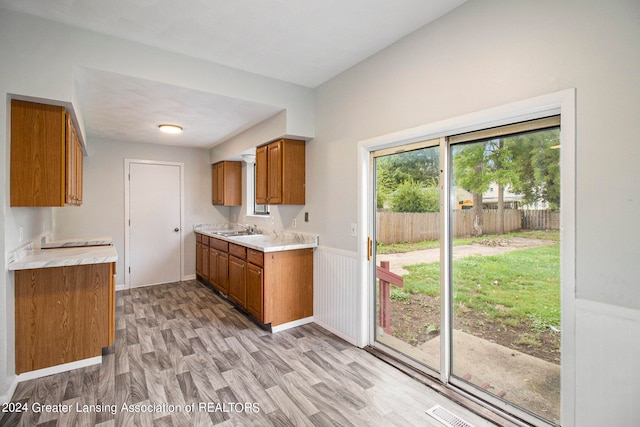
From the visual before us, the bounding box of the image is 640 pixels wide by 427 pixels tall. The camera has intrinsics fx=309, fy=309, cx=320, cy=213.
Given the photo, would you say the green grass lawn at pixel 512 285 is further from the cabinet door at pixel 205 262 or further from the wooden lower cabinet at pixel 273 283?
the cabinet door at pixel 205 262

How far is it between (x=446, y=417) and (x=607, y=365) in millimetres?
933

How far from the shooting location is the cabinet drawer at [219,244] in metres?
4.28

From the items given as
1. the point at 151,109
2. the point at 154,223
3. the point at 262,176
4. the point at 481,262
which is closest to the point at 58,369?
the point at 151,109

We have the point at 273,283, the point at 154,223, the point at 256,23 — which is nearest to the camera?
the point at 256,23

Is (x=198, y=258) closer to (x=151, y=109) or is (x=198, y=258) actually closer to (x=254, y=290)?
(x=254, y=290)

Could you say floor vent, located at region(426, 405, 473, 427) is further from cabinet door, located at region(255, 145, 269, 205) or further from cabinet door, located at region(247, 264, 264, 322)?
cabinet door, located at region(255, 145, 269, 205)

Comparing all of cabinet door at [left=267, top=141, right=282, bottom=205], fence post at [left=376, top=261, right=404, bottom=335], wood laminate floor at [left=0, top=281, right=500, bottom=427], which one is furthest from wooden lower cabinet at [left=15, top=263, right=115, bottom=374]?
fence post at [left=376, top=261, right=404, bottom=335]

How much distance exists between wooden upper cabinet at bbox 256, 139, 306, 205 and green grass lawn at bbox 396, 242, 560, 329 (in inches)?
70.2

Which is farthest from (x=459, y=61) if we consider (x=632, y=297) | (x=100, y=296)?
(x=100, y=296)

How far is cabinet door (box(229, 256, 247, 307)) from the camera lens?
3.71 metres

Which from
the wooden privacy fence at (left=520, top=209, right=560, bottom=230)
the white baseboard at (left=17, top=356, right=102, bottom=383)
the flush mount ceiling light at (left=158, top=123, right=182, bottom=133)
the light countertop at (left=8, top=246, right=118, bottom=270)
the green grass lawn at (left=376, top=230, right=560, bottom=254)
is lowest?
the white baseboard at (left=17, top=356, right=102, bottom=383)

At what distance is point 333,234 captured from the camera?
326cm

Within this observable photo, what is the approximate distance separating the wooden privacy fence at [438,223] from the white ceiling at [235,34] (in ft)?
4.72

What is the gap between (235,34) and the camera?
2.40 meters
